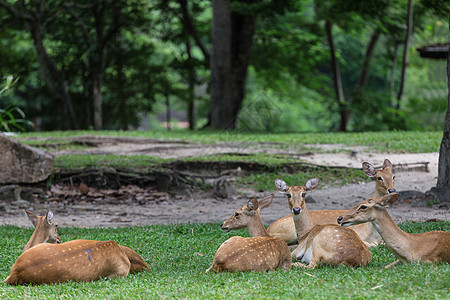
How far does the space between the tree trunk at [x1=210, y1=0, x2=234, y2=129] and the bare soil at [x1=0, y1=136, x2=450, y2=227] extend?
6487 mm

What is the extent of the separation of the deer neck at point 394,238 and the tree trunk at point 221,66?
14315 mm

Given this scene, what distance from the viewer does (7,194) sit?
10852 mm

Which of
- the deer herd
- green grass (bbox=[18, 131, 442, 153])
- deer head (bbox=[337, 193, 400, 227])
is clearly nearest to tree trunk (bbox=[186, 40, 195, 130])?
green grass (bbox=[18, 131, 442, 153])

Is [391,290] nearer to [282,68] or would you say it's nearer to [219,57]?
[219,57]

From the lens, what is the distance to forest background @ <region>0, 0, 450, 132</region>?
21.0 meters

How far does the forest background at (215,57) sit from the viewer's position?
21000mm

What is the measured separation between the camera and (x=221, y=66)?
67.6ft

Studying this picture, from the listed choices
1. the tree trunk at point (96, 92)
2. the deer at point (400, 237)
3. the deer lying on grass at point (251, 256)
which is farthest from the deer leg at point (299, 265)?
the tree trunk at point (96, 92)

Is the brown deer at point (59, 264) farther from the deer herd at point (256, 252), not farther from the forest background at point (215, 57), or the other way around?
the forest background at point (215, 57)

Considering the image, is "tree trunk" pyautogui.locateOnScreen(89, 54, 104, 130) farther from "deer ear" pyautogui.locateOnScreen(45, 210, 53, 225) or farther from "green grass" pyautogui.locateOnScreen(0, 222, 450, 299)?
"deer ear" pyautogui.locateOnScreen(45, 210, 53, 225)

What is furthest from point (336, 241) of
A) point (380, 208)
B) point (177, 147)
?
point (177, 147)

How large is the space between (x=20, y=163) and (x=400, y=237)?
7.58m

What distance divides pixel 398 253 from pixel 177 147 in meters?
9.73

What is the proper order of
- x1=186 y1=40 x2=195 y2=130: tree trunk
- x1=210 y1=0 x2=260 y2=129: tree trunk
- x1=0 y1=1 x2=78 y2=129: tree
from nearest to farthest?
x1=210 y1=0 x2=260 y2=129: tree trunk, x1=0 y1=1 x2=78 y2=129: tree, x1=186 y1=40 x2=195 y2=130: tree trunk
